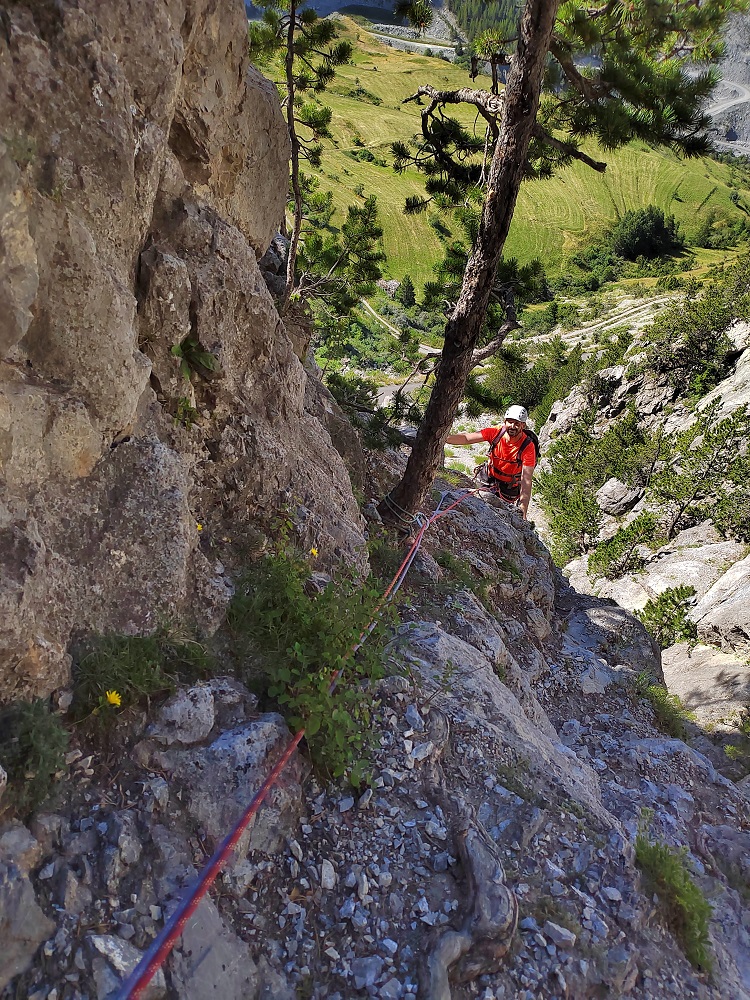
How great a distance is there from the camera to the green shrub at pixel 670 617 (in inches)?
631

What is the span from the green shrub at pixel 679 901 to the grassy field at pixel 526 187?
8299 cm

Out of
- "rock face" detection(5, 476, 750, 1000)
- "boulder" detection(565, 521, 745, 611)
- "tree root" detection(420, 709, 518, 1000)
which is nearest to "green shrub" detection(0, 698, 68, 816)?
"rock face" detection(5, 476, 750, 1000)

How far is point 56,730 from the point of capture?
2.68m

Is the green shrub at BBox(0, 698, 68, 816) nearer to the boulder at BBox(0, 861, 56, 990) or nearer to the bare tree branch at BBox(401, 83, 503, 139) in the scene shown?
the boulder at BBox(0, 861, 56, 990)

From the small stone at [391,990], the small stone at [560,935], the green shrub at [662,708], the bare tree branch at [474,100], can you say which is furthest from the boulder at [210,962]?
the bare tree branch at [474,100]

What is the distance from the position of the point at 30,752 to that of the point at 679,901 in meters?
3.81

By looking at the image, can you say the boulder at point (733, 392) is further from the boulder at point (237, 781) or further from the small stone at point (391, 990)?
the small stone at point (391, 990)

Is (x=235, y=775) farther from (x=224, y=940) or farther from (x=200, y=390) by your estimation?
(x=200, y=390)

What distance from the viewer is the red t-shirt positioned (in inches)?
357

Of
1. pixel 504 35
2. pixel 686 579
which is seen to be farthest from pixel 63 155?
pixel 686 579

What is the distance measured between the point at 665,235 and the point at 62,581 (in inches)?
5004

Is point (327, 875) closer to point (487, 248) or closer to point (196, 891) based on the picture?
point (196, 891)

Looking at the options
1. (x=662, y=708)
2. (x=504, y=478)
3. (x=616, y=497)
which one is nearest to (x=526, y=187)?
(x=616, y=497)

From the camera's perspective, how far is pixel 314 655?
3.66 meters
